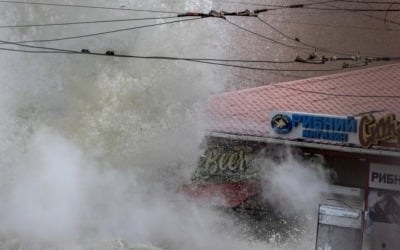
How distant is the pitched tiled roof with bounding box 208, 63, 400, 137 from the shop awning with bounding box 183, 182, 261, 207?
45.3 inches

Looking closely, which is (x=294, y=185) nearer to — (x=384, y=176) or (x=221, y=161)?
(x=221, y=161)

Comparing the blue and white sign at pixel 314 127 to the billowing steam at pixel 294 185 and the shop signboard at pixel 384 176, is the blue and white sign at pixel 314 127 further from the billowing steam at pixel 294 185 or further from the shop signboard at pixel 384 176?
the shop signboard at pixel 384 176

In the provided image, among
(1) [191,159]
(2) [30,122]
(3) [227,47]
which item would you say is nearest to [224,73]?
(3) [227,47]

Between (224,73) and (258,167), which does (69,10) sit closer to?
(224,73)

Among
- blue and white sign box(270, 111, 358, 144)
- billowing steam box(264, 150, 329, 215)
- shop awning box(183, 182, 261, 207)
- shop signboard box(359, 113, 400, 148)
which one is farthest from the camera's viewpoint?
shop awning box(183, 182, 261, 207)

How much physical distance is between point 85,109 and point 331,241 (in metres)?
6.11

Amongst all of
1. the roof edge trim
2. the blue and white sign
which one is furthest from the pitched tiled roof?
the blue and white sign

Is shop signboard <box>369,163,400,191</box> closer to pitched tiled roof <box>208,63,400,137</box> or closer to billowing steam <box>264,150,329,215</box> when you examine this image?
billowing steam <box>264,150,329,215</box>

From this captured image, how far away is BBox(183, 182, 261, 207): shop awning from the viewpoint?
1052cm

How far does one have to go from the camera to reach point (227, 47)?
11484mm

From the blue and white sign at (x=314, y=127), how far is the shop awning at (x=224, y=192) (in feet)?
4.33

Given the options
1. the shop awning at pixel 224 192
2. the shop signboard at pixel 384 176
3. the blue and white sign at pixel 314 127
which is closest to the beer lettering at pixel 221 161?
the shop awning at pixel 224 192

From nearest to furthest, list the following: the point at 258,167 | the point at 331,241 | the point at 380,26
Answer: the point at 331,241
the point at 258,167
the point at 380,26

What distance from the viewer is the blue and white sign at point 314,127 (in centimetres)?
962
